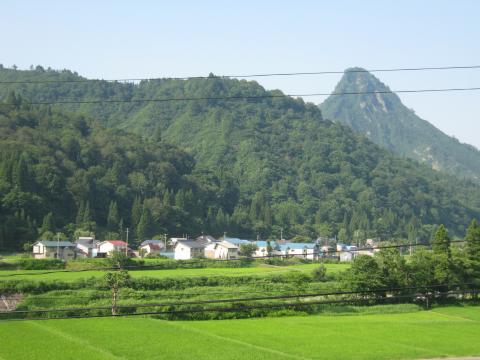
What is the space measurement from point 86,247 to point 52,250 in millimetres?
5477

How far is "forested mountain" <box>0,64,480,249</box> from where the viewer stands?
83.6m

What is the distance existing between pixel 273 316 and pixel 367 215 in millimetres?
93072

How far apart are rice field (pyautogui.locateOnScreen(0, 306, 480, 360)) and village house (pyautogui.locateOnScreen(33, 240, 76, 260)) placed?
2697cm

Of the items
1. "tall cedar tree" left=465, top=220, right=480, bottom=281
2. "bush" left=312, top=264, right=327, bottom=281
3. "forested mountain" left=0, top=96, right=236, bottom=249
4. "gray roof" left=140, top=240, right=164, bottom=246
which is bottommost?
"bush" left=312, top=264, right=327, bottom=281

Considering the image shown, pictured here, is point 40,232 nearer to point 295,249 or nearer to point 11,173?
point 11,173

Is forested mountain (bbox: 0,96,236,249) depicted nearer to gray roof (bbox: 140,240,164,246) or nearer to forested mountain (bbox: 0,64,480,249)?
forested mountain (bbox: 0,64,480,249)

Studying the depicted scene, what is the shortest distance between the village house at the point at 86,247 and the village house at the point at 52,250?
2104 millimetres

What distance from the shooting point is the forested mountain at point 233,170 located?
83.6m

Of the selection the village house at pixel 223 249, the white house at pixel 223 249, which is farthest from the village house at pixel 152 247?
the white house at pixel 223 249

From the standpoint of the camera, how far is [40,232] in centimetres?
6091

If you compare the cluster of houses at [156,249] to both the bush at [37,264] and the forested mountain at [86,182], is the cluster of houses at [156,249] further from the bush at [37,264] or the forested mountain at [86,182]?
the bush at [37,264]

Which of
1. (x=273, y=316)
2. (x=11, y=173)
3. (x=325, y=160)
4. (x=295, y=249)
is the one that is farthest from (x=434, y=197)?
(x=273, y=316)

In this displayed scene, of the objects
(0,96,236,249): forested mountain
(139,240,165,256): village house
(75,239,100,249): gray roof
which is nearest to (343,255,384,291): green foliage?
(75,239,100,249): gray roof

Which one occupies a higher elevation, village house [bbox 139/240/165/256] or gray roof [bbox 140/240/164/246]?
gray roof [bbox 140/240/164/246]
